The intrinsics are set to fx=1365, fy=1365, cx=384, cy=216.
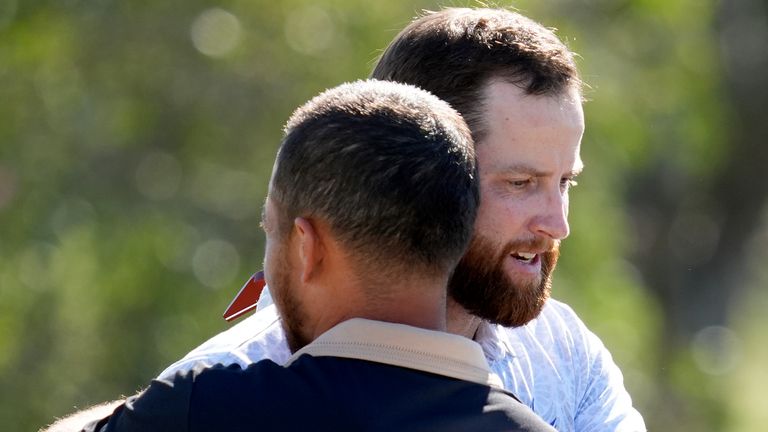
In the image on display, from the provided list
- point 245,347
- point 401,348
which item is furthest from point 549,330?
point 401,348

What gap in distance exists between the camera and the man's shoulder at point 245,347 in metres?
2.21

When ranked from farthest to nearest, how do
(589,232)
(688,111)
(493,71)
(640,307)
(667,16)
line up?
(688,111) → (667,16) → (640,307) → (589,232) → (493,71)

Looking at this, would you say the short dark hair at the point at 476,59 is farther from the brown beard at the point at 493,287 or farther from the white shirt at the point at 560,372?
the white shirt at the point at 560,372

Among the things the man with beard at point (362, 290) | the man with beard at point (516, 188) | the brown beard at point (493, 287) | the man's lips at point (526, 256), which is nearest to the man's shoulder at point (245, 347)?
the man with beard at point (516, 188)

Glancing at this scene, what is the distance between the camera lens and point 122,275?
938cm

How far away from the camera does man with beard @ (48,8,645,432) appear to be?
100 inches

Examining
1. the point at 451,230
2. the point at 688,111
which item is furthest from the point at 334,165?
the point at 688,111

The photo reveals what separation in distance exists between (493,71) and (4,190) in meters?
7.45

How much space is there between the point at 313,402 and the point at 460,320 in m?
0.81

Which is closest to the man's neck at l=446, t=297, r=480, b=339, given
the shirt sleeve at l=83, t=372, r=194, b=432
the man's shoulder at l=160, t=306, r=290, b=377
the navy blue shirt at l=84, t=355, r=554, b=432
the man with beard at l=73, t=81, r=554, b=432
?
the man's shoulder at l=160, t=306, r=290, b=377

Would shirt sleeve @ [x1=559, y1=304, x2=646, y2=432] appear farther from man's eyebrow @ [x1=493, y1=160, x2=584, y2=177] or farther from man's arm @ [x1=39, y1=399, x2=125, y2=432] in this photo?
man's arm @ [x1=39, y1=399, x2=125, y2=432]

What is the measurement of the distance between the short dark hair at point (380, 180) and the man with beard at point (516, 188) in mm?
435

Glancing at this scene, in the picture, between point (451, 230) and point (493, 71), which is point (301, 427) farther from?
point (493, 71)

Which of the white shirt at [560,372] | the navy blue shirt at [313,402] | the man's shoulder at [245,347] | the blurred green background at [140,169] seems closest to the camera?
the navy blue shirt at [313,402]
